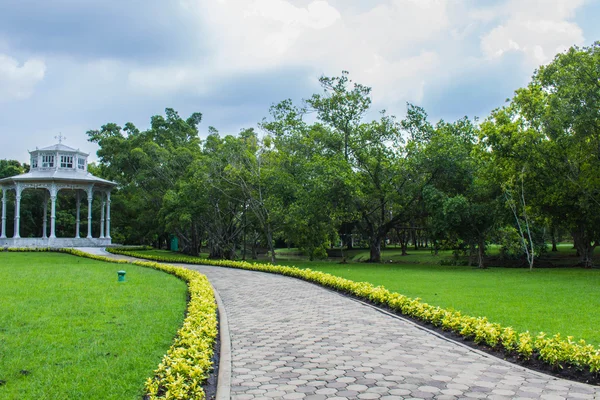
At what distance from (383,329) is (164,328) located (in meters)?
3.58

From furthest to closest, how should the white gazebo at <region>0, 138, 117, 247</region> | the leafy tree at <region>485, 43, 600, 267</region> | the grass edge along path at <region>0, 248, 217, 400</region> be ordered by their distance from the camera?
the white gazebo at <region>0, 138, 117, 247</region>
the leafy tree at <region>485, 43, 600, 267</region>
the grass edge along path at <region>0, 248, 217, 400</region>

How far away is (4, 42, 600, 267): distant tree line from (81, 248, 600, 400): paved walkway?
1293 centimetres

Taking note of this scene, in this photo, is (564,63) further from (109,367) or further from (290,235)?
(109,367)

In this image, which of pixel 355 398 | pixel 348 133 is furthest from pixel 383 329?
pixel 348 133

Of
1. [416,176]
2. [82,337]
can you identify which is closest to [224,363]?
[82,337]

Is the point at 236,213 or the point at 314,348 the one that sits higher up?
the point at 236,213

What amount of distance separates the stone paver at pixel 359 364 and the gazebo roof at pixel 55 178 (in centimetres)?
2821

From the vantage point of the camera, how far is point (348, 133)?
1071 inches

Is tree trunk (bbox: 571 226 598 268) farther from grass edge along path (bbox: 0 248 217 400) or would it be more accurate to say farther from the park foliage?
grass edge along path (bbox: 0 248 217 400)

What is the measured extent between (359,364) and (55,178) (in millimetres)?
33146

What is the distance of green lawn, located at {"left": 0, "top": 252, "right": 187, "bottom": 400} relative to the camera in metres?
4.94

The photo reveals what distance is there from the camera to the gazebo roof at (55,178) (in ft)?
111

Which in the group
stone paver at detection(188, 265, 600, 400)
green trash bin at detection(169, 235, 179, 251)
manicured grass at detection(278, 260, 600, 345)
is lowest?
stone paver at detection(188, 265, 600, 400)

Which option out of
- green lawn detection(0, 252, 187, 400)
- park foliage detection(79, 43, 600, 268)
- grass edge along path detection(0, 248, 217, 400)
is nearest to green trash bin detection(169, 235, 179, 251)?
park foliage detection(79, 43, 600, 268)
